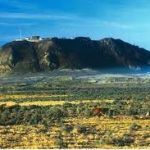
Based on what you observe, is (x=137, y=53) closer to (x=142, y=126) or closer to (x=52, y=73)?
(x=52, y=73)

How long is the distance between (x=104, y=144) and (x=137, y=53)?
11305cm

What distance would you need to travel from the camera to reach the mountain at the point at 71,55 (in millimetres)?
143375

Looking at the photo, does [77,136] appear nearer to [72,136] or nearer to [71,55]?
[72,136]

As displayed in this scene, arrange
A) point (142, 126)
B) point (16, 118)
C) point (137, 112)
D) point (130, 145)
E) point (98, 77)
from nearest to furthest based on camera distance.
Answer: point (130, 145), point (142, 126), point (16, 118), point (137, 112), point (98, 77)

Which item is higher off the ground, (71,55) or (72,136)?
(71,55)

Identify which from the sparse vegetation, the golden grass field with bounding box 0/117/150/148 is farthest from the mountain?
the golden grass field with bounding box 0/117/150/148

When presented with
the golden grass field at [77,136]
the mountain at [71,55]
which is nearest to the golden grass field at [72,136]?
the golden grass field at [77,136]

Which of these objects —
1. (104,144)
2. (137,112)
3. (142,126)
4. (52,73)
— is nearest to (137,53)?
(52,73)

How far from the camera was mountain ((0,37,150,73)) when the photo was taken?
14338 centimetres

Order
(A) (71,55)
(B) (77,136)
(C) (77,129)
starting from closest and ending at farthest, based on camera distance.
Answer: (B) (77,136) < (C) (77,129) < (A) (71,55)

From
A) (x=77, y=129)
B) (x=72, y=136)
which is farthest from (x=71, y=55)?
(x=72, y=136)

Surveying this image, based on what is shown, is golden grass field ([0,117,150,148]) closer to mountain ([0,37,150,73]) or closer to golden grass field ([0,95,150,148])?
golden grass field ([0,95,150,148])

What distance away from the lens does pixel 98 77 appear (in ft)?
541

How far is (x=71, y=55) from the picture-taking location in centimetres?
14825
